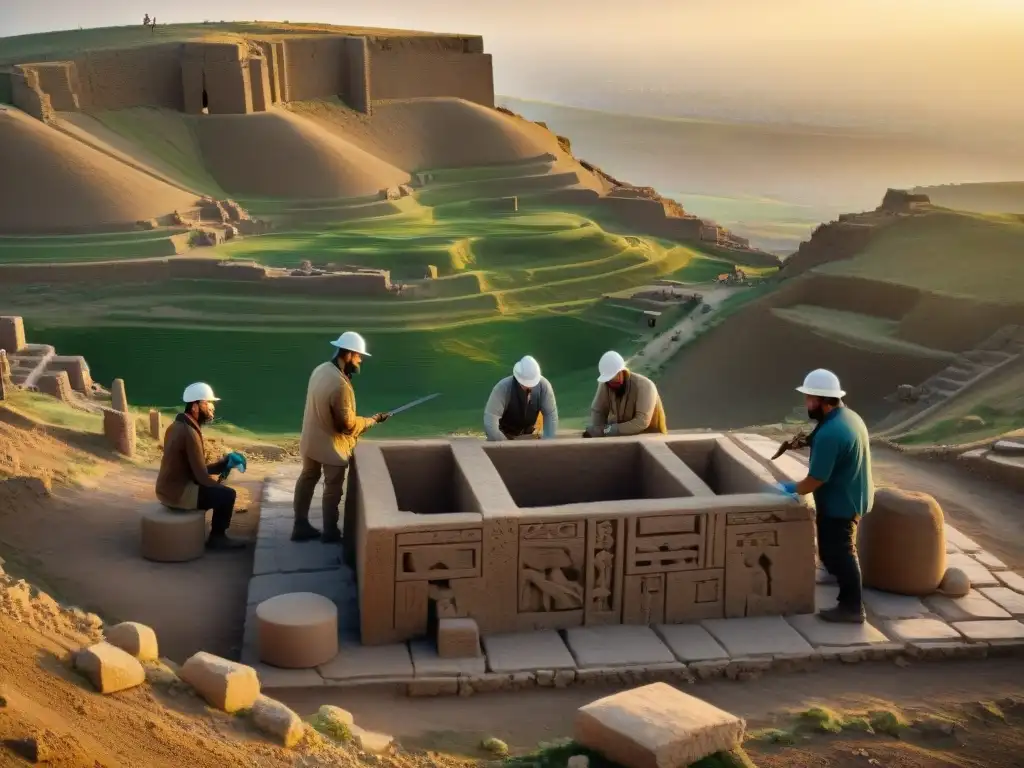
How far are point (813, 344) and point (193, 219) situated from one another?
17.6 metres

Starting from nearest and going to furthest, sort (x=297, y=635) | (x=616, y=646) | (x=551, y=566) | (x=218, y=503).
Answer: (x=297, y=635) → (x=616, y=646) → (x=551, y=566) → (x=218, y=503)

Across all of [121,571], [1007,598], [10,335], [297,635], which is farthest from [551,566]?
[10,335]

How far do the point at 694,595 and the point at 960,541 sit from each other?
308 centimetres

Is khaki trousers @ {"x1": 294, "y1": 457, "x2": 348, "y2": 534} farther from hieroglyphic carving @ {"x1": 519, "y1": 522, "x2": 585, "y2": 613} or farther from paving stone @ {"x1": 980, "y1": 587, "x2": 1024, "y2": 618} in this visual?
paving stone @ {"x1": 980, "y1": 587, "x2": 1024, "y2": 618}

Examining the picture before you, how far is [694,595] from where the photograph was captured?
7582 millimetres

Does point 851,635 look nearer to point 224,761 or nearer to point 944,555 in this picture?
point 944,555

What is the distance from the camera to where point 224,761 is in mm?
4711

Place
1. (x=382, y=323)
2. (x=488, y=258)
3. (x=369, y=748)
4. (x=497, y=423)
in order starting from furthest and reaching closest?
1. (x=488, y=258)
2. (x=382, y=323)
3. (x=497, y=423)
4. (x=369, y=748)

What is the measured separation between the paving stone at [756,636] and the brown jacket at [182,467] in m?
3.95

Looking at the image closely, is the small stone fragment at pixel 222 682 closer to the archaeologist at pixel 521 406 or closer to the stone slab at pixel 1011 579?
the archaeologist at pixel 521 406

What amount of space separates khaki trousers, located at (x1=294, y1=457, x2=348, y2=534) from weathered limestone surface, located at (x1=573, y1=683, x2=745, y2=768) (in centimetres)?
380

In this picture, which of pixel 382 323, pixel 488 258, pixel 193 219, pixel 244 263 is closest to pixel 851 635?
pixel 382 323

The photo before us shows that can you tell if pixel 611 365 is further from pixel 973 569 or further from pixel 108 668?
pixel 108 668

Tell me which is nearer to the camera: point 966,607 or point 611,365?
point 966,607
